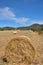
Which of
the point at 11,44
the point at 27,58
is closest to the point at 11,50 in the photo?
the point at 11,44

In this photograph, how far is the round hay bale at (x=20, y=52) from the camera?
8.55 m

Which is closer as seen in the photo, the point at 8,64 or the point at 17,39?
the point at 8,64

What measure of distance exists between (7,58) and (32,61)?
1020mm

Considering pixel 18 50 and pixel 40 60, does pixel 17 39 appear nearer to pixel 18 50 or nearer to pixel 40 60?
pixel 18 50

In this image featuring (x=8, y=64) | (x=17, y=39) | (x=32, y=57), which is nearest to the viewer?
(x=8, y=64)

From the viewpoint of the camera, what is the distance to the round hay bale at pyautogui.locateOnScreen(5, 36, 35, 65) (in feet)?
28.0

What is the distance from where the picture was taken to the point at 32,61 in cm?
870

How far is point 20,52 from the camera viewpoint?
8914 millimetres

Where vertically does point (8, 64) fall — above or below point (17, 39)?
below

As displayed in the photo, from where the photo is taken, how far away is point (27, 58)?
8594 millimetres

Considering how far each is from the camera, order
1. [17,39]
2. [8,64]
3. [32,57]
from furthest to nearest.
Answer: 1. [17,39]
2. [32,57]
3. [8,64]

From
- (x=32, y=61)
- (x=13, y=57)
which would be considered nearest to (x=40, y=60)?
(x=32, y=61)

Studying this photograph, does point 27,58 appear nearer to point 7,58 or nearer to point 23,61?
point 23,61

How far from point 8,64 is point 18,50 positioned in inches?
41.3
